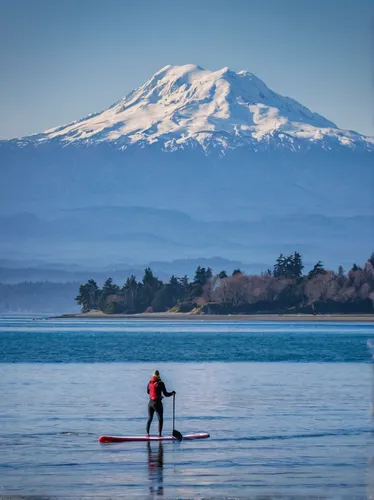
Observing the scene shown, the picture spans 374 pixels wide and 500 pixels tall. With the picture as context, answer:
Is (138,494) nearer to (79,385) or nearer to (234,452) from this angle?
(234,452)

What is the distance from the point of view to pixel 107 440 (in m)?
43.2

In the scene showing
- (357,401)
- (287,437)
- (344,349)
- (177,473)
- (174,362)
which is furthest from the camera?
(344,349)

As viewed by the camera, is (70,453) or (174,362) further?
(174,362)

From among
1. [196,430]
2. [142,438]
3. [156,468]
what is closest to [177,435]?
[142,438]

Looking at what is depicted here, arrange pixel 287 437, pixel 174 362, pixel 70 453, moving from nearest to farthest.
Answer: pixel 70 453, pixel 287 437, pixel 174 362

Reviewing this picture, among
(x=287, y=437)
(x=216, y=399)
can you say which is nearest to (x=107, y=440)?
(x=287, y=437)

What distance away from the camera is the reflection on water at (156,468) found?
3422 centimetres

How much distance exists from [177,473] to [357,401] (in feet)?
74.9

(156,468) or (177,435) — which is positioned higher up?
(177,435)

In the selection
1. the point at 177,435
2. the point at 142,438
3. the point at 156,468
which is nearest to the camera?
the point at 156,468

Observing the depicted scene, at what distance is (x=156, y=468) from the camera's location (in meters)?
38.1

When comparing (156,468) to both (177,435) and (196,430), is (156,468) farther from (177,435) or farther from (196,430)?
(196,430)

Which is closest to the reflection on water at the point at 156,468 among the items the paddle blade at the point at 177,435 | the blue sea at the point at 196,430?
the blue sea at the point at 196,430

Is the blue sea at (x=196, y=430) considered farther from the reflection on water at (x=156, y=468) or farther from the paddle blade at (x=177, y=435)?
the paddle blade at (x=177, y=435)
